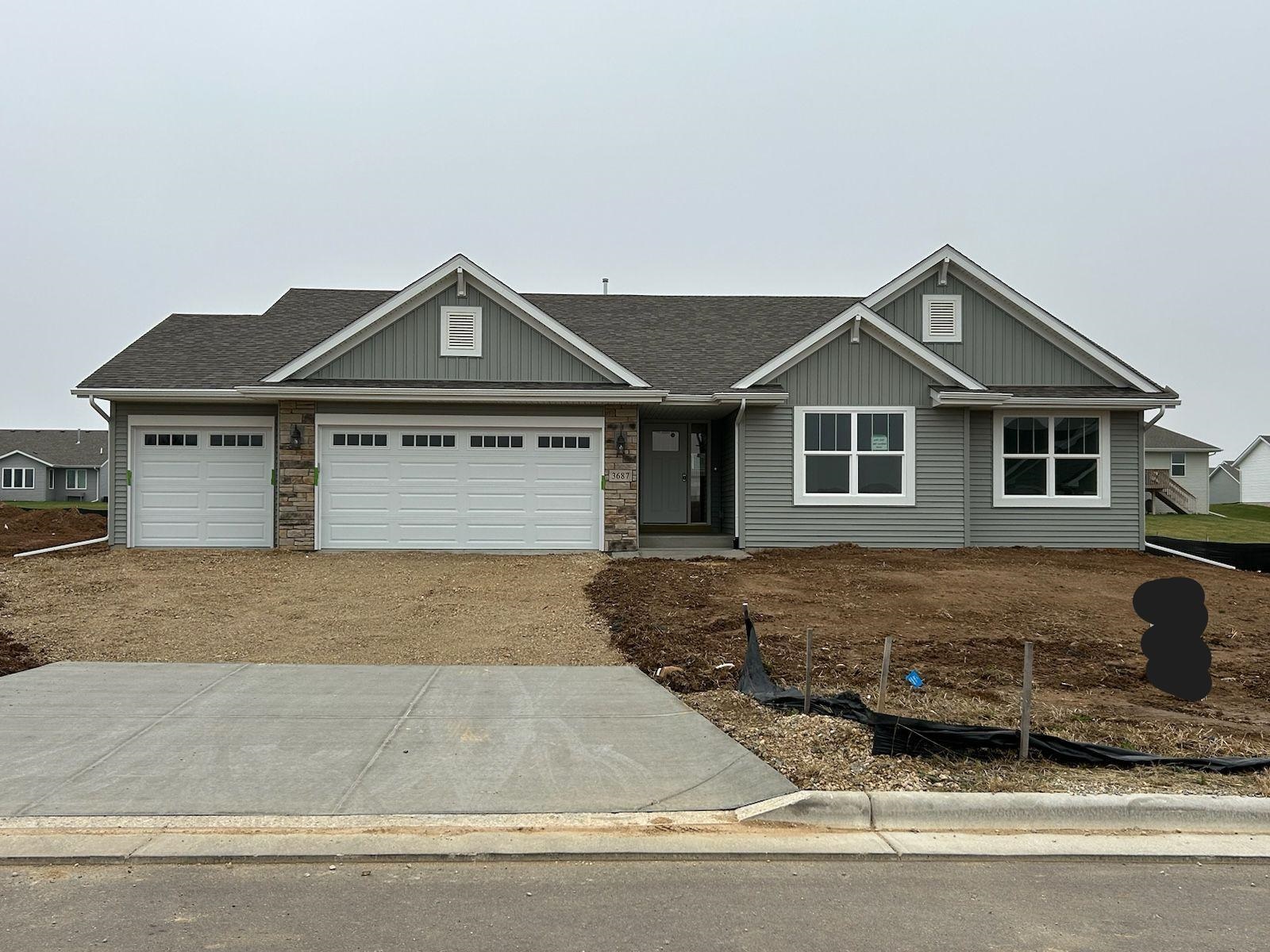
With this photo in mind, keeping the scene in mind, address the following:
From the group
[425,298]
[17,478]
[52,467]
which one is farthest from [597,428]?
[17,478]

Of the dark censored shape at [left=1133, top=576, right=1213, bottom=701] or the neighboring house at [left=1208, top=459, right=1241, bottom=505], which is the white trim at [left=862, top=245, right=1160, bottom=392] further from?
the neighboring house at [left=1208, top=459, right=1241, bottom=505]

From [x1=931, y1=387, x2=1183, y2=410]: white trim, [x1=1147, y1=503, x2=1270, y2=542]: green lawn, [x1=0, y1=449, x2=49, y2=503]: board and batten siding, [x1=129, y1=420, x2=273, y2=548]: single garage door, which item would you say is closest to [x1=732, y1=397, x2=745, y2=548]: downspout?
[x1=931, y1=387, x2=1183, y2=410]: white trim

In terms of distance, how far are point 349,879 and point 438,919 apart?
687 mm

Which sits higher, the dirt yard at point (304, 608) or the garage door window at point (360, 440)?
the garage door window at point (360, 440)

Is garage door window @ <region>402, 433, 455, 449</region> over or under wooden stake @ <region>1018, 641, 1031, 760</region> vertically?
over

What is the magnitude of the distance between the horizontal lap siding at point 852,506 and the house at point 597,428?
4 centimetres

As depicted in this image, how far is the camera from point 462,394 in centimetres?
1523

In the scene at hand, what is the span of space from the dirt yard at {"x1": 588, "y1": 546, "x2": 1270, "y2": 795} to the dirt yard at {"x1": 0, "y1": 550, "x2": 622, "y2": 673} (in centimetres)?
93

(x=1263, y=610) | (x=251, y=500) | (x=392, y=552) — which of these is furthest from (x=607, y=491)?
(x=1263, y=610)

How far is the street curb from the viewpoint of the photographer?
510 centimetres

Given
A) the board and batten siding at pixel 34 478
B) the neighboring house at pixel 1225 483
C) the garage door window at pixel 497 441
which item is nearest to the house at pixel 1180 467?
the neighboring house at pixel 1225 483

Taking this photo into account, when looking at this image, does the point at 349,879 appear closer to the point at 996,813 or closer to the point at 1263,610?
the point at 996,813

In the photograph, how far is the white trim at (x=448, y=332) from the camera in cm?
1584

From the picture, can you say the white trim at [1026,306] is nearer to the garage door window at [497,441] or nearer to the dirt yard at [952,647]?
the dirt yard at [952,647]
